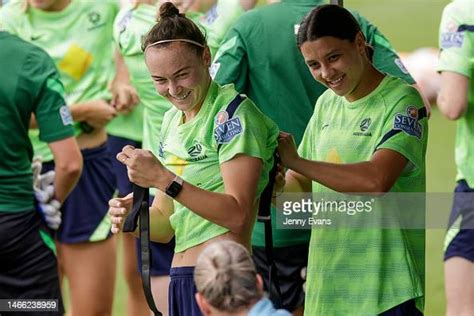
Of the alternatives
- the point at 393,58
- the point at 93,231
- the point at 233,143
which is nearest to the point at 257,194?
the point at 233,143

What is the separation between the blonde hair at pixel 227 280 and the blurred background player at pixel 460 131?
1.83 metres

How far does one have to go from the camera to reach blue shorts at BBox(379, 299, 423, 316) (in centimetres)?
387

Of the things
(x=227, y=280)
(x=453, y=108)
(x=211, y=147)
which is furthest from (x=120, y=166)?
(x=227, y=280)

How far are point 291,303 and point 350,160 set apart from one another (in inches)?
43.4

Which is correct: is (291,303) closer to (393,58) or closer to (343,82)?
(393,58)

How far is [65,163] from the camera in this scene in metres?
5.16

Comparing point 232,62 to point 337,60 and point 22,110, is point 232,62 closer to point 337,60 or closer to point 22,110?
point 22,110

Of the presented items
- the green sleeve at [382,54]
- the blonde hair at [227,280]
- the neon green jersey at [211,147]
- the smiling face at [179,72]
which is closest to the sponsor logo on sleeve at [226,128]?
the neon green jersey at [211,147]

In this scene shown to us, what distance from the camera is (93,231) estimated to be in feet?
19.8

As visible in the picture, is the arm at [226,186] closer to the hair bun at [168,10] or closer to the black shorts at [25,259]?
the hair bun at [168,10]

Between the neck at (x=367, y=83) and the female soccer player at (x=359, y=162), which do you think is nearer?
the female soccer player at (x=359, y=162)

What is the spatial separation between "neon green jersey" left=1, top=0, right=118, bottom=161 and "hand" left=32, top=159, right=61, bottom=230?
0.73m

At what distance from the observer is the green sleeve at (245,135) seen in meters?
3.64

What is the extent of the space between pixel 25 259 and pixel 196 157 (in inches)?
59.8
